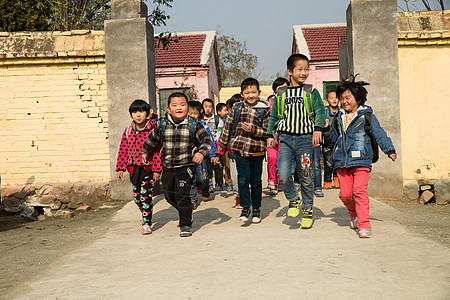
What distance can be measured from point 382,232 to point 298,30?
63.0ft

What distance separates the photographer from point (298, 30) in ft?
75.0

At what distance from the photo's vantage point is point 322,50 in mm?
20828

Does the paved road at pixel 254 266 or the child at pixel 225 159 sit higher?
the child at pixel 225 159

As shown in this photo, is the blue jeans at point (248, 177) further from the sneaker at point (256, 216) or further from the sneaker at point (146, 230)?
the sneaker at point (146, 230)

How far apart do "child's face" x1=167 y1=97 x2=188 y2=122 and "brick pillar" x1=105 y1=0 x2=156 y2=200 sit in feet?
10.1

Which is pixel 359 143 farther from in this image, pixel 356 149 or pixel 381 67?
pixel 381 67

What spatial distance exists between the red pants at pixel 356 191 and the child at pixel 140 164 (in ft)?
7.31

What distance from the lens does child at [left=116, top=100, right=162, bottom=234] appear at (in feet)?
18.6

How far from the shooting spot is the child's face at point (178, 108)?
5.50 m

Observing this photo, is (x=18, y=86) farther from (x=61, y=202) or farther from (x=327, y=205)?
(x=327, y=205)

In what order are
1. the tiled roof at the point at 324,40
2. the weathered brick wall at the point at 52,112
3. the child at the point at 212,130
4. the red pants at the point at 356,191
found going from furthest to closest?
1. the tiled roof at the point at 324,40
2. the child at the point at 212,130
3. the weathered brick wall at the point at 52,112
4. the red pants at the point at 356,191

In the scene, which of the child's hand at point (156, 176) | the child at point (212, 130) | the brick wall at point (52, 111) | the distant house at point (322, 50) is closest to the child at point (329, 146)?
the child at point (212, 130)

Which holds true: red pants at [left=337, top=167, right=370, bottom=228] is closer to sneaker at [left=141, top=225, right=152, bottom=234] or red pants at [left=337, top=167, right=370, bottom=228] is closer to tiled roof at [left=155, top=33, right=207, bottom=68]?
sneaker at [left=141, top=225, right=152, bottom=234]

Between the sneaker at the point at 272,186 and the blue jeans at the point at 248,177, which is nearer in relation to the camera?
the blue jeans at the point at 248,177
